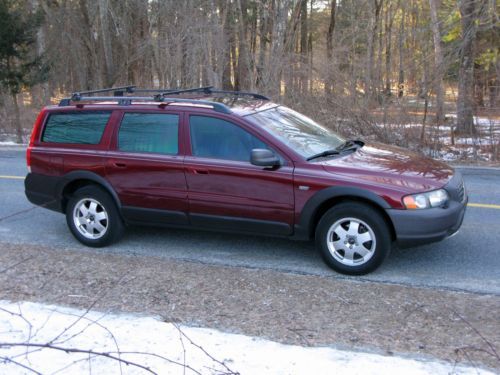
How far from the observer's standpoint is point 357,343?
3.80 m

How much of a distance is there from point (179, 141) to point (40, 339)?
269 centimetres

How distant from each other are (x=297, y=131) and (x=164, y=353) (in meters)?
3.13

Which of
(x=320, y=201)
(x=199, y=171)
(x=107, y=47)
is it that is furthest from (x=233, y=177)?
(x=107, y=47)

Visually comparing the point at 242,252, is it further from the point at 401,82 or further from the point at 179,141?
the point at 401,82

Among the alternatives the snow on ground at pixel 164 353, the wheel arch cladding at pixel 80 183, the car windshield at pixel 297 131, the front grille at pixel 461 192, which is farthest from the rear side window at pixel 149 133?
the front grille at pixel 461 192

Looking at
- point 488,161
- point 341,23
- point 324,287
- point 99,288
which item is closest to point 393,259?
point 324,287

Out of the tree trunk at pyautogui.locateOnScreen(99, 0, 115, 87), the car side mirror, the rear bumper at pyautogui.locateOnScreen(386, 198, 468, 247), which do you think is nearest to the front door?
the car side mirror

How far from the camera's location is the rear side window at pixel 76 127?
633 cm

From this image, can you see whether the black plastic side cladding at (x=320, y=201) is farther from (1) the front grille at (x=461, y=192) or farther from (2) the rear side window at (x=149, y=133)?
(2) the rear side window at (x=149, y=133)

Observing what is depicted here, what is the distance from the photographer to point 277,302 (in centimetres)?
457

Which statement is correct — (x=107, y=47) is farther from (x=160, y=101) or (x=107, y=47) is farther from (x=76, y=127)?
(x=160, y=101)

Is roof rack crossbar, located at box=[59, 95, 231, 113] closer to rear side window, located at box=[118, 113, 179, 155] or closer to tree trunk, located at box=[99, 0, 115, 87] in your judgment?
rear side window, located at box=[118, 113, 179, 155]

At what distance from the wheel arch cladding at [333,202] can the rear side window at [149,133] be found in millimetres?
1578

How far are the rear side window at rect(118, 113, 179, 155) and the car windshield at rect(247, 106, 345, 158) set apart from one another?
2.87 feet
